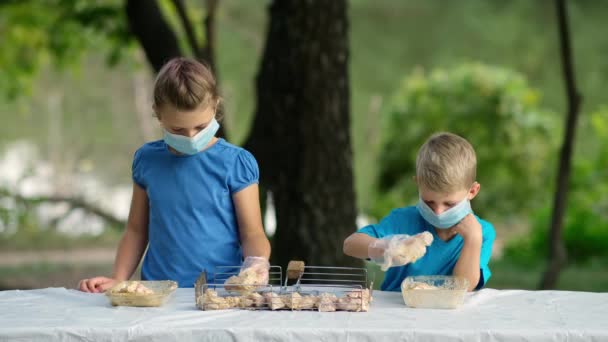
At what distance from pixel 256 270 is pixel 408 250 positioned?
42cm

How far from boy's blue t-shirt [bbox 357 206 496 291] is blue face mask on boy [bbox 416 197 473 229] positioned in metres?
0.13

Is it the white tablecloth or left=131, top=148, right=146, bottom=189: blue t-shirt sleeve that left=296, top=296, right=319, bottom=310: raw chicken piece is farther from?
left=131, top=148, right=146, bottom=189: blue t-shirt sleeve

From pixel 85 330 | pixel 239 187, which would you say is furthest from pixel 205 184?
pixel 85 330

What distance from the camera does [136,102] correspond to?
72.3 ft

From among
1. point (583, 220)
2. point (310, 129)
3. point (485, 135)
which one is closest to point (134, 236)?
point (310, 129)

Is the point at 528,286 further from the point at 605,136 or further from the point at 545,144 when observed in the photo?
the point at 545,144

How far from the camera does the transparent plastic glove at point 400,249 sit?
2.34 metres

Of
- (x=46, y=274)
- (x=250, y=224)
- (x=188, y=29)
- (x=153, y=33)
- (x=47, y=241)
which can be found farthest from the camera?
(x=47, y=241)

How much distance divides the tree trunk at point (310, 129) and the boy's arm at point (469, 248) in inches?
100

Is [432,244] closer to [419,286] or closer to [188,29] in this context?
[419,286]

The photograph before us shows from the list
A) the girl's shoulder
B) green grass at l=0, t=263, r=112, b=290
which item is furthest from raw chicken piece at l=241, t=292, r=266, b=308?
green grass at l=0, t=263, r=112, b=290

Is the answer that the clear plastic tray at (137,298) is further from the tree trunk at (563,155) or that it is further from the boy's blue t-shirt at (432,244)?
the tree trunk at (563,155)

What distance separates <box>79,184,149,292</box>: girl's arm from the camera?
289 centimetres

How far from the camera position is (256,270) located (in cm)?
248
